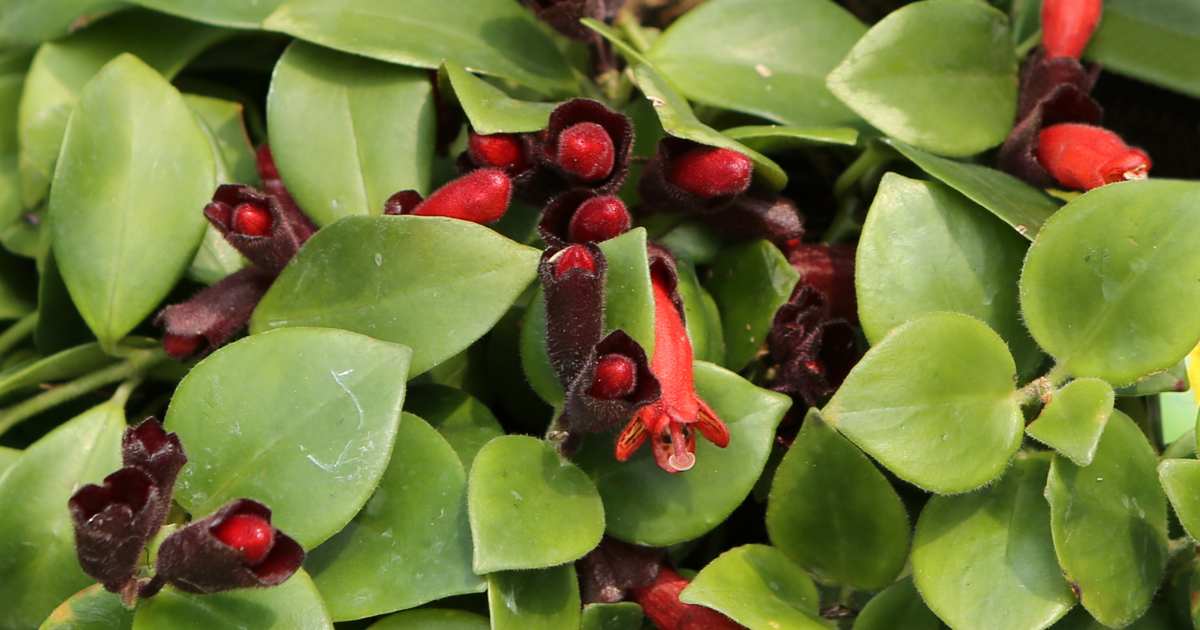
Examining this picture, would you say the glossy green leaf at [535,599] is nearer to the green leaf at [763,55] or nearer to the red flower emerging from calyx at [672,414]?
the red flower emerging from calyx at [672,414]

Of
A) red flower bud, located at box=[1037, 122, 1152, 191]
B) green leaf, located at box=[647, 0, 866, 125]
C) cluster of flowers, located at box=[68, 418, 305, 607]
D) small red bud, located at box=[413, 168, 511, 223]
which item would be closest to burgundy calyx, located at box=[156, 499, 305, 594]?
cluster of flowers, located at box=[68, 418, 305, 607]

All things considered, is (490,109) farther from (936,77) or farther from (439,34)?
(936,77)

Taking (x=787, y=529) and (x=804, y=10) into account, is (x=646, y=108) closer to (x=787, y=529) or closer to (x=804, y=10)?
(x=804, y=10)

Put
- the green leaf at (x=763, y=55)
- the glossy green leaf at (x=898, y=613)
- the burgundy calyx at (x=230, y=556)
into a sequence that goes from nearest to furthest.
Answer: the burgundy calyx at (x=230, y=556) < the glossy green leaf at (x=898, y=613) < the green leaf at (x=763, y=55)

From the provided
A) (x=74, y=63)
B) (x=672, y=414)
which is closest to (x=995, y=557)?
(x=672, y=414)

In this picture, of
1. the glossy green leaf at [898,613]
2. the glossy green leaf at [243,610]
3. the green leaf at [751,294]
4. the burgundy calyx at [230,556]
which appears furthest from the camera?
the green leaf at [751,294]

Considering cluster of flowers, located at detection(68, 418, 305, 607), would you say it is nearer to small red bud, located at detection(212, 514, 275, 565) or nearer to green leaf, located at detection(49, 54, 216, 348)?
small red bud, located at detection(212, 514, 275, 565)

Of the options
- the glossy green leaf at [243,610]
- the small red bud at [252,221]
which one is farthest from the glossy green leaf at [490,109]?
the glossy green leaf at [243,610]
